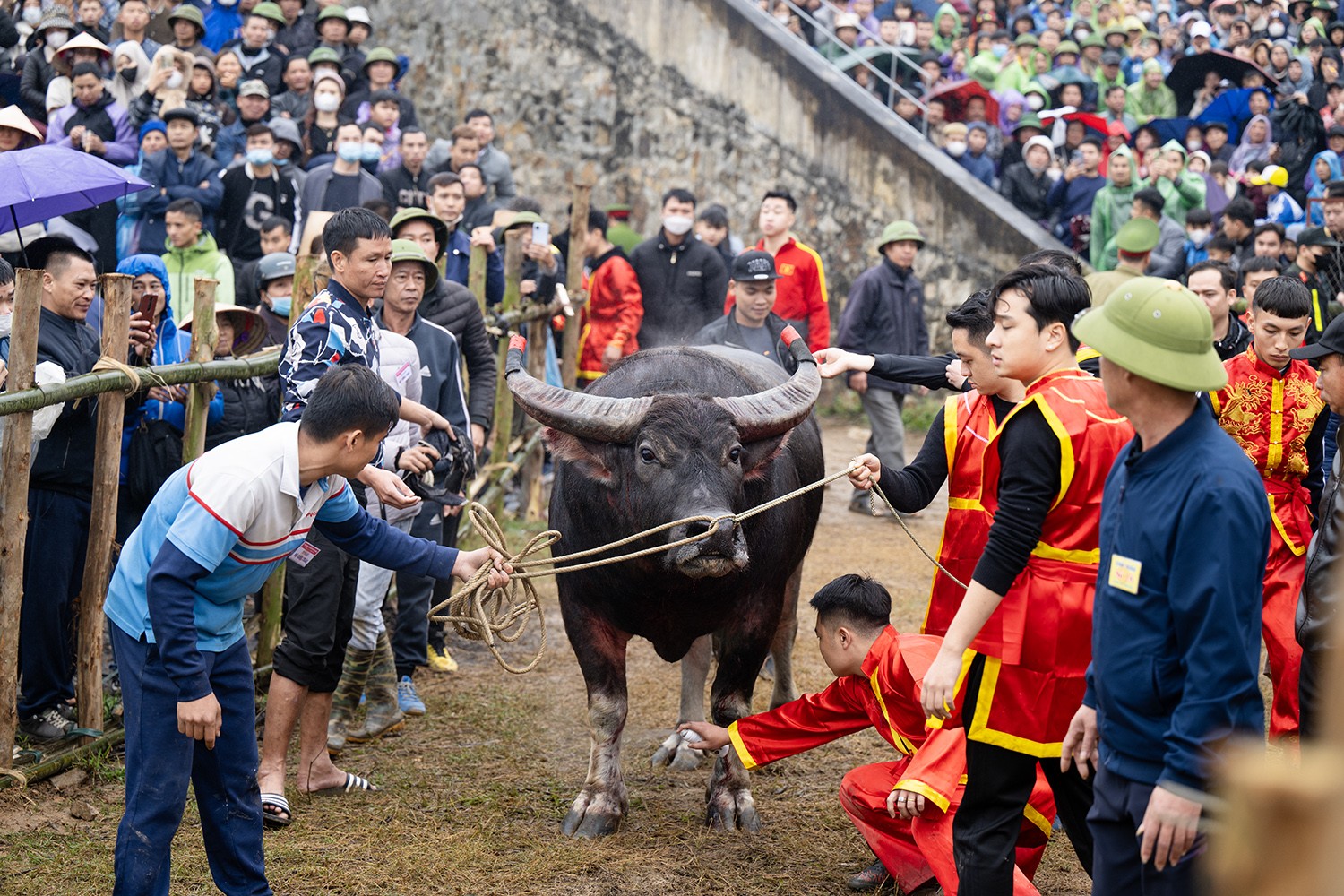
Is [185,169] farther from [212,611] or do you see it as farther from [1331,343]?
[1331,343]

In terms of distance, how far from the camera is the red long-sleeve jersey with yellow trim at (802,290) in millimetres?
9547

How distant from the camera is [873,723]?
446 centimetres

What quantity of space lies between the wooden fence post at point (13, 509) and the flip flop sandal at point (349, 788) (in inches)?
43.6

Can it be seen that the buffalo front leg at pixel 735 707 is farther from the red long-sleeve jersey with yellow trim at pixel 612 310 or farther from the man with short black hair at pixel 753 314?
the red long-sleeve jersey with yellow trim at pixel 612 310

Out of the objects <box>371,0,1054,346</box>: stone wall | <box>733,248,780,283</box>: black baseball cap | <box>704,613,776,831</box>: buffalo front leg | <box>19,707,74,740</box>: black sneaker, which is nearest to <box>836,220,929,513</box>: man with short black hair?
<box>733,248,780,283</box>: black baseball cap

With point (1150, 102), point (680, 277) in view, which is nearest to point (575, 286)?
point (680, 277)

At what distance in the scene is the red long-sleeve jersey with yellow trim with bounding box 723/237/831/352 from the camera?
9.55 m

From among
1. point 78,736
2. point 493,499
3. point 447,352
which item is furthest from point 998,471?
point 493,499

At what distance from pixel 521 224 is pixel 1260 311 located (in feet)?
18.4

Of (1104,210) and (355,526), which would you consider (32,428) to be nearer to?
(355,526)

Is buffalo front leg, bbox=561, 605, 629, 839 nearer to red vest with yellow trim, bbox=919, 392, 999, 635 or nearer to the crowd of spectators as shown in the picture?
red vest with yellow trim, bbox=919, 392, 999, 635

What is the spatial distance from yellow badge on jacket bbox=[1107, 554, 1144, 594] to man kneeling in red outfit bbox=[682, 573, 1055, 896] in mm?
1326

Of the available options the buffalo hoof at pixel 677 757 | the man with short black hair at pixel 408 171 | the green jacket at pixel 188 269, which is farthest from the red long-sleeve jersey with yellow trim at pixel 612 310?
the buffalo hoof at pixel 677 757

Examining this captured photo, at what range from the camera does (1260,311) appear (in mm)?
5297
